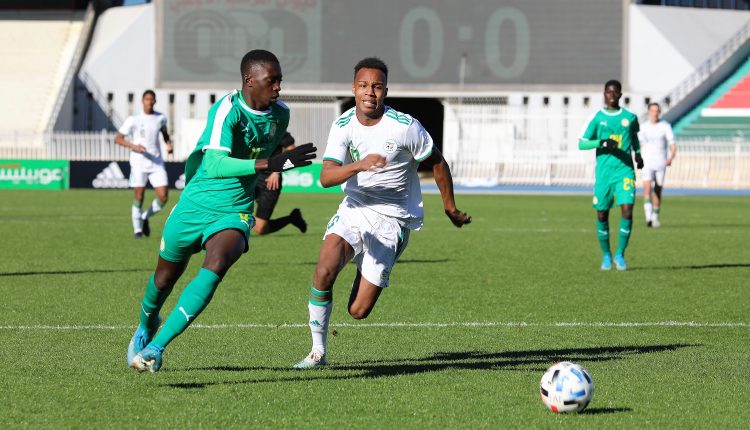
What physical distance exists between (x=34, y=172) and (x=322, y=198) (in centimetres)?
1112

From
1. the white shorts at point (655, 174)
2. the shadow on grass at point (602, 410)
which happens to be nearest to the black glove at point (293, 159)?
the shadow on grass at point (602, 410)

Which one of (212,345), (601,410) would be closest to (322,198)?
(212,345)

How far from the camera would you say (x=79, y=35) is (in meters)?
56.1

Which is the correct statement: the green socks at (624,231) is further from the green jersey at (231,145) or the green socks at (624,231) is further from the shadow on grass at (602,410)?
the shadow on grass at (602,410)

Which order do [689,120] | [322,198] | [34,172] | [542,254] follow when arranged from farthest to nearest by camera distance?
[689,120], [34,172], [322,198], [542,254]

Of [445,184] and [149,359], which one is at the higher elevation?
[445,184]

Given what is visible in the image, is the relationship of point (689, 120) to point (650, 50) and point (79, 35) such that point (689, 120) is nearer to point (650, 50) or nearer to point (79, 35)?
point (650, 50)

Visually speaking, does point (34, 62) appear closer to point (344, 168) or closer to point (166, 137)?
point (166, 137)

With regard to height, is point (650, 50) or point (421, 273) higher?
point (650, 50)

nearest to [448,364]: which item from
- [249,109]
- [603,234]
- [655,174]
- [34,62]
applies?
[249,109]

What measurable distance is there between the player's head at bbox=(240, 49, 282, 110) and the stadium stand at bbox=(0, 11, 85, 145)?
4442 cm

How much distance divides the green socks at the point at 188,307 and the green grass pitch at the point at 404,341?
0.29 m

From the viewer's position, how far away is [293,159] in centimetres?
672

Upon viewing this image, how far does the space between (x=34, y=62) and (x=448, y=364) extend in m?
50.4
